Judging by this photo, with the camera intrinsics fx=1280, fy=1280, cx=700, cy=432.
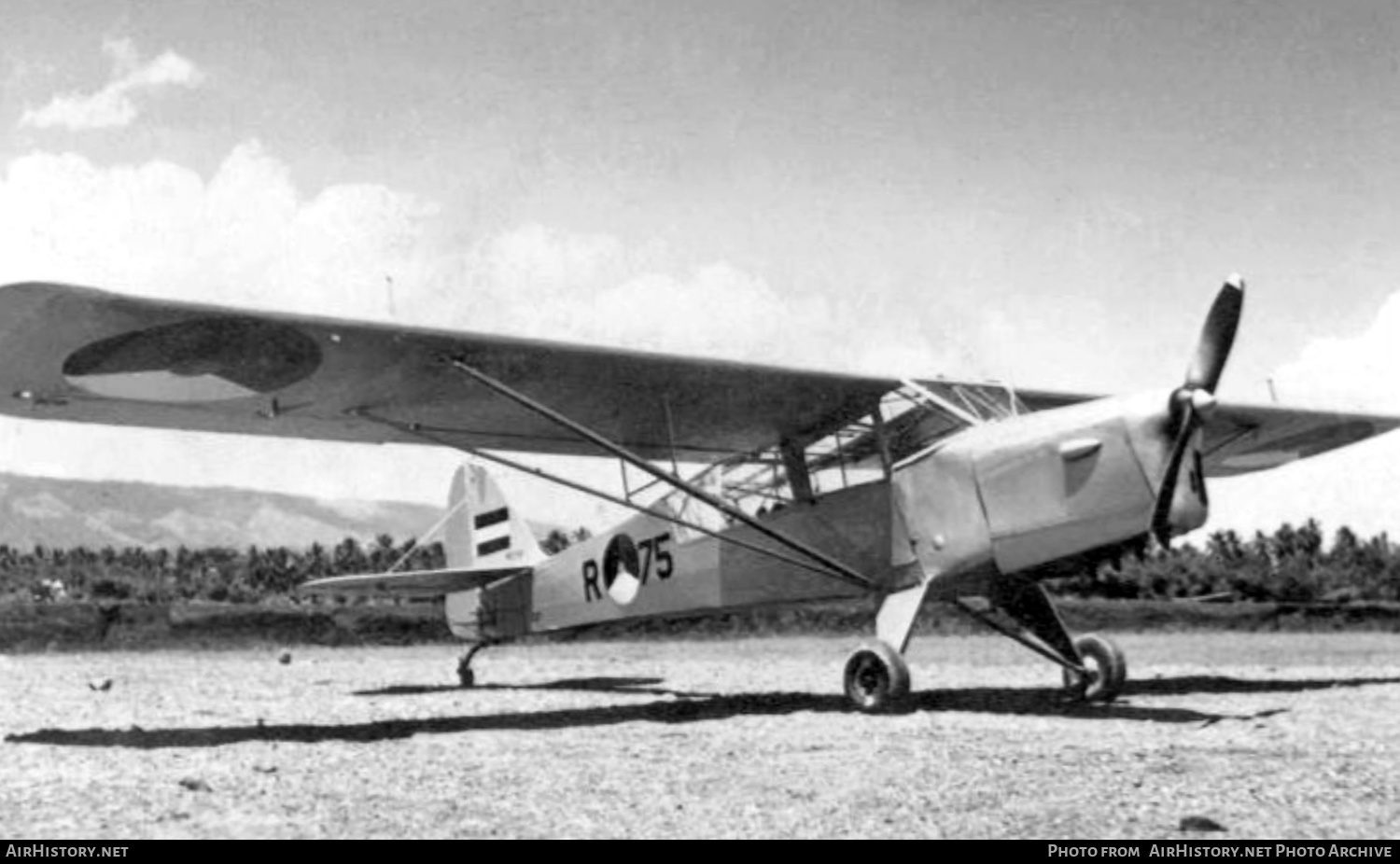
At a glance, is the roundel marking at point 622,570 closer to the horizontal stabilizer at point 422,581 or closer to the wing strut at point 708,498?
the horizontal stabilizer at point 422,581

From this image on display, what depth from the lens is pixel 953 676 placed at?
14133 millimetres

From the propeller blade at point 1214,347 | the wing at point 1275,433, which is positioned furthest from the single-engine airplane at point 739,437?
the wing at point 1275,433

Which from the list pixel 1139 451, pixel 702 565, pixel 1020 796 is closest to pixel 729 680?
pixel 702 565

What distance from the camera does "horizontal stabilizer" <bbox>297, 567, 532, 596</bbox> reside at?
12688 millimetres

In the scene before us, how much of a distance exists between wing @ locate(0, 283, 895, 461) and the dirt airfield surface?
93.0 inches

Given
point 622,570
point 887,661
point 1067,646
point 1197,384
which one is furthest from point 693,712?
point 1197,384

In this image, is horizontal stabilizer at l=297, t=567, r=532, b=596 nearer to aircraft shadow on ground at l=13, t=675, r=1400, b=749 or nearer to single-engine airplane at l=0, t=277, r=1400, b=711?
single-engine airplane at l=0, t=277, r=1400, b=711

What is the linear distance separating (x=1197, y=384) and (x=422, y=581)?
8.79 m

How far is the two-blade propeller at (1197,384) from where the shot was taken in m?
8.09

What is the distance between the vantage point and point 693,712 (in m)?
10.0

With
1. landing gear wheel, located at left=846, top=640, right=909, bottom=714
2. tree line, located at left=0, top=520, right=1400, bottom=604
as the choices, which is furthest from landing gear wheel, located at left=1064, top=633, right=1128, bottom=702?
tree line, located at left=0, top=520, right=1400, bottom=604

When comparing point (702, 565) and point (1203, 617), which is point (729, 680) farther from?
point (1203, 617)

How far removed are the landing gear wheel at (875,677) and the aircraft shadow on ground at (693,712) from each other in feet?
0.61

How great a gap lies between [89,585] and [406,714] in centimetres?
3089
